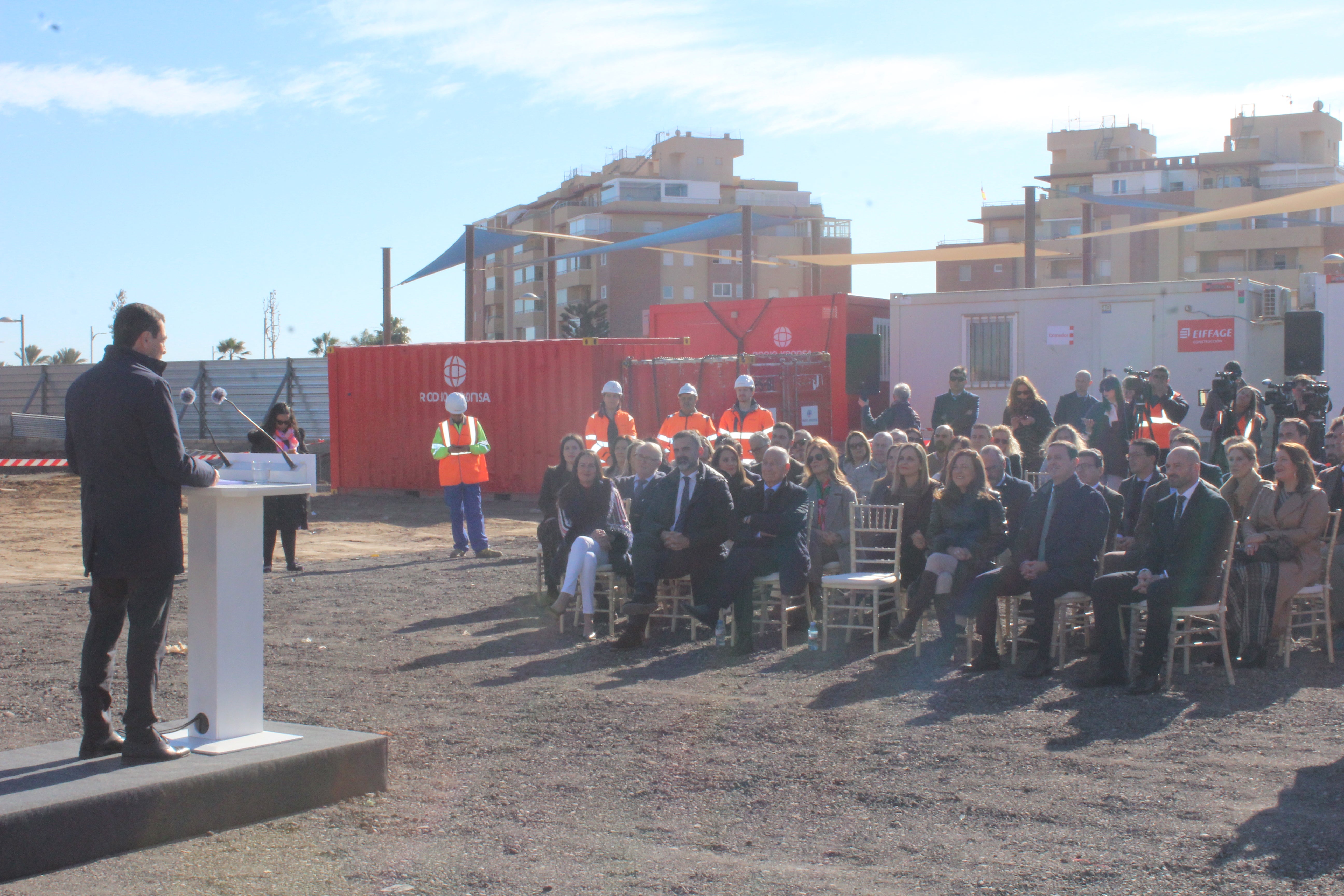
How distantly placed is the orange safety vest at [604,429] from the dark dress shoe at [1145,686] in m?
6.43

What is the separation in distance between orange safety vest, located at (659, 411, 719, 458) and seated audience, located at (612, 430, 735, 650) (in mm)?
3343

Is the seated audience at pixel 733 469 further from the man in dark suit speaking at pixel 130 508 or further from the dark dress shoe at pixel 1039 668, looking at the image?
the man in dark suit speaking at pixel 130 508

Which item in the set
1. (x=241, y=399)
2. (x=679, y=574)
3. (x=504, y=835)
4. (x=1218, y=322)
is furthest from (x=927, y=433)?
(x=241, y=399)

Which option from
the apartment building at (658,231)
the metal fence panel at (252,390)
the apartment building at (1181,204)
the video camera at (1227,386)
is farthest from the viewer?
the apartment building at (658,231)

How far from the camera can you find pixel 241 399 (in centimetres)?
2723

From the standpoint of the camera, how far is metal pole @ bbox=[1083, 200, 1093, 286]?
20.5m

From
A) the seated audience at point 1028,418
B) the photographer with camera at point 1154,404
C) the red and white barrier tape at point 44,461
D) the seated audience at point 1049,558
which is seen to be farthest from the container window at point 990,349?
the red and white barrier tape at point 44,461

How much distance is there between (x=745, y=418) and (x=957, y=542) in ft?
17.0

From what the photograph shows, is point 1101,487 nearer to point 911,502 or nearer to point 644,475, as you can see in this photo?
point 911,502

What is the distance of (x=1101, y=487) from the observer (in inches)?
301

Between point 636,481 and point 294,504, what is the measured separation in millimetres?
4084

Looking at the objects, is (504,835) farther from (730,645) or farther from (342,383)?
(342,383)

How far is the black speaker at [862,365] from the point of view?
1716 centimetres

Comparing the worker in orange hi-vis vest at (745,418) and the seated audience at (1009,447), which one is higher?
the worker in orange hi-vis vest at (745,418)
